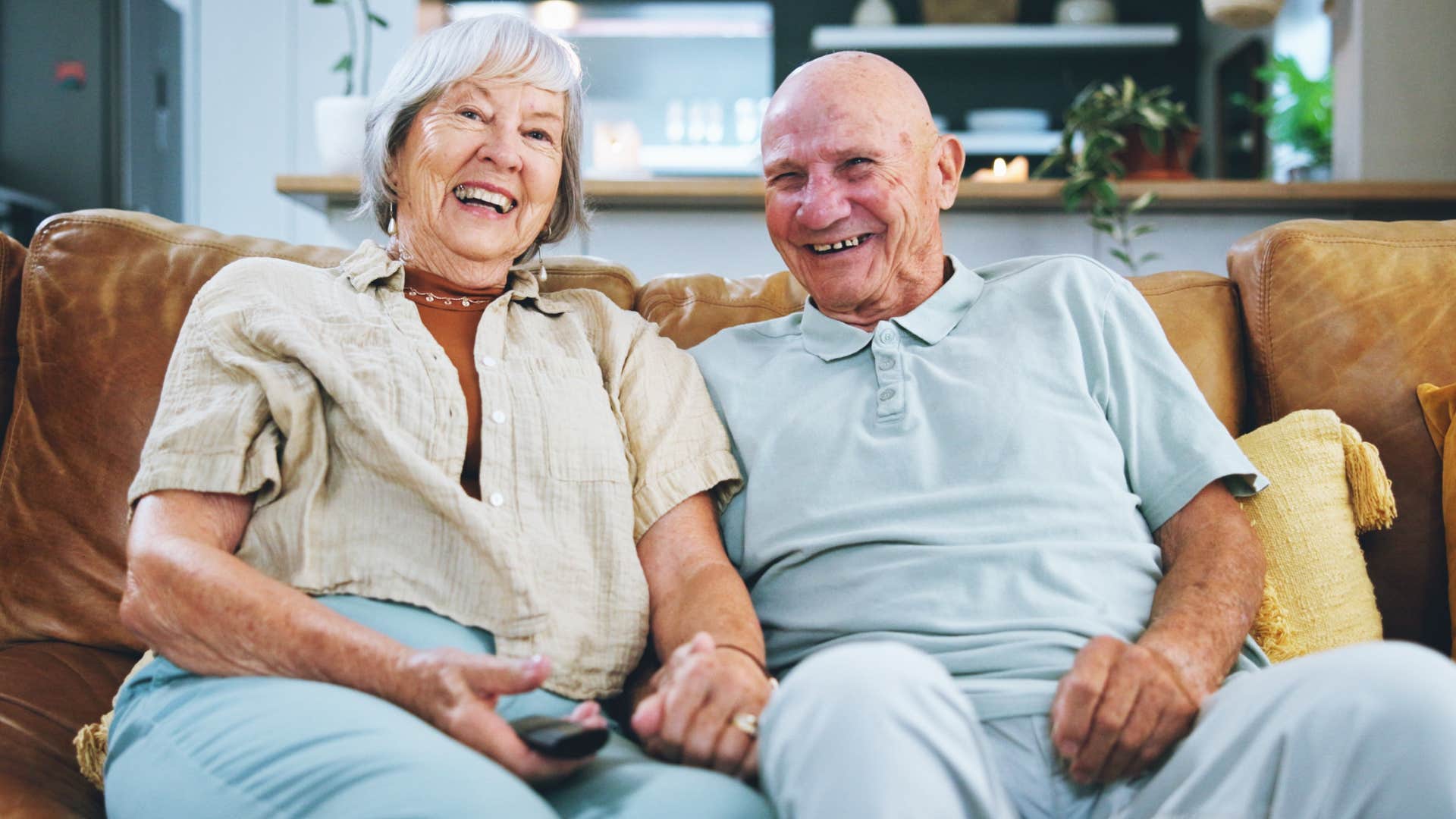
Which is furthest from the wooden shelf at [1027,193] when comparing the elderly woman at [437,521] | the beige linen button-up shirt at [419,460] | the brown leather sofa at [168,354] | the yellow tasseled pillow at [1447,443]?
the beige linen button-up shirt at [419,460]

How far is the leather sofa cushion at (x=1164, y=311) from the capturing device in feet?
5.44

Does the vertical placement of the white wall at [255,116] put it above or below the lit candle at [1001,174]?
above

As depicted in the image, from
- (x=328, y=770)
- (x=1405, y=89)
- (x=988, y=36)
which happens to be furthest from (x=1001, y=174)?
(x=988, y=36)

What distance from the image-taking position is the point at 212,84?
4488mm

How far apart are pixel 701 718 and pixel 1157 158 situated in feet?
7.53

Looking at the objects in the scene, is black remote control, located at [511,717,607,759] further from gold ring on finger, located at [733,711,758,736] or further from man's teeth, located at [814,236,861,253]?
man's teeth, located at [814,236,861,253]

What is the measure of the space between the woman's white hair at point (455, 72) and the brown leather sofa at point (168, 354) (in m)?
0.22

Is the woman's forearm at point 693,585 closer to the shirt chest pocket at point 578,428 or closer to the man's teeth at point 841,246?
the shirt chest pocket at point 578,428

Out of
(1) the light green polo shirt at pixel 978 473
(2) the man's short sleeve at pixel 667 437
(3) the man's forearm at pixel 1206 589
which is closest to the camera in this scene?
(3) the man's forearm at pixel 1206 589

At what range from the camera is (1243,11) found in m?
3.45

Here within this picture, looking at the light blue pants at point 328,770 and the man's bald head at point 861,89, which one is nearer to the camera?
the light blue pants at point 328,770

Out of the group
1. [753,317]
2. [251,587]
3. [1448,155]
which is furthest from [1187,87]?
[251,587]

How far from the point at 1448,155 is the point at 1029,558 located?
114 inches

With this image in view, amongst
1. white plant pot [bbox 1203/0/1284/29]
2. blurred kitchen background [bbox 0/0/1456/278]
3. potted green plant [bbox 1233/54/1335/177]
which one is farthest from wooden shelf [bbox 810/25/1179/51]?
white plant pot [bbox 1203/0/1284/29]
